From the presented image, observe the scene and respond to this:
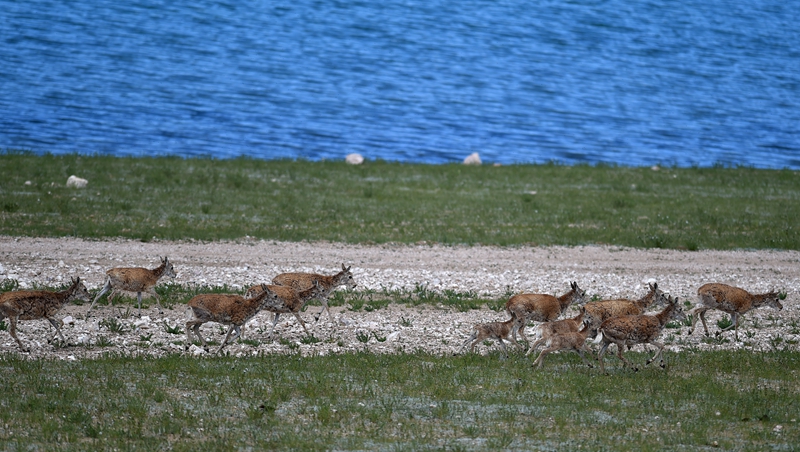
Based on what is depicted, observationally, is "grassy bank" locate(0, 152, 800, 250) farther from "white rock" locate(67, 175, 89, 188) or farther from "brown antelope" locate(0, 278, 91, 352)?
"brown antelope" locate(0, 278, 91, 352)

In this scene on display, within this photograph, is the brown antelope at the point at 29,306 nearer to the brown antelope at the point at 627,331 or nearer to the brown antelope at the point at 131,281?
the brown antelope at the point at 131,281

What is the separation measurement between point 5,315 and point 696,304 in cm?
1622

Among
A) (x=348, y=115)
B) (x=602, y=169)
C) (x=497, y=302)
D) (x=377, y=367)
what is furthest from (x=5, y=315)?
(x=348, y=115)

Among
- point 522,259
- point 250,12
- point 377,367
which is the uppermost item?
point 377,367

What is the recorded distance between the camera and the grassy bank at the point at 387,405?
1226 cm

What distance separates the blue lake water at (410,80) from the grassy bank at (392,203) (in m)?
10.3

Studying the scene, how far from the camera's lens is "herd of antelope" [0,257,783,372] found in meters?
16.5

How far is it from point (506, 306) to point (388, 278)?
258 inches

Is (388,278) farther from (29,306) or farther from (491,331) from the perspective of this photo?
(29,306)

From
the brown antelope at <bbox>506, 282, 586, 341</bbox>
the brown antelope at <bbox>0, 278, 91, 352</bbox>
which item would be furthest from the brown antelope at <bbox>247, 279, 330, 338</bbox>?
the brown antelope at <bbox>506, 282, 586, 341</bbox>

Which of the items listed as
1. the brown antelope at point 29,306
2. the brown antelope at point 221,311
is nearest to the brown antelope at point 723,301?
the brown antelope at point 221,311

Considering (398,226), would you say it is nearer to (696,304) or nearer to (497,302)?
(497,302)

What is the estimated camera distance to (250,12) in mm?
105188

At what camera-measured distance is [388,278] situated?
81.1 ft
